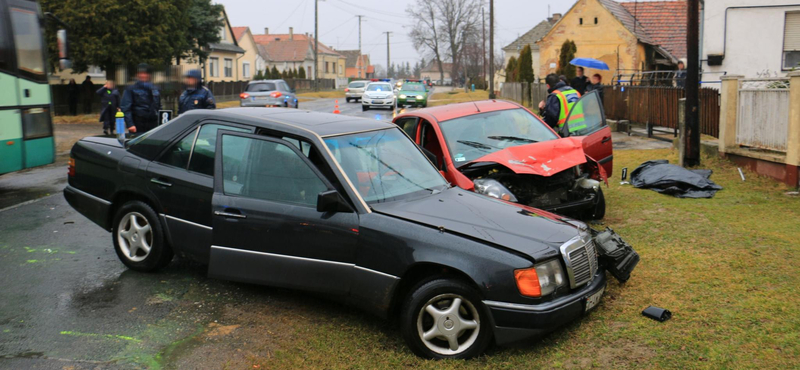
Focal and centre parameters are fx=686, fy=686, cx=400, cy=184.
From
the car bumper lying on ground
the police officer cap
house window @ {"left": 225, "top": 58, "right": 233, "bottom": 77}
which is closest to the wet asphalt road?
the car bumper lying on ground

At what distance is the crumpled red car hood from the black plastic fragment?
89.7 inches

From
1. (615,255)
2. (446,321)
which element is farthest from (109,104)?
(446,321)

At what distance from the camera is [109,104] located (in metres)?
19.8

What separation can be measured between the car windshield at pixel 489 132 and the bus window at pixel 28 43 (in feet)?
20.8

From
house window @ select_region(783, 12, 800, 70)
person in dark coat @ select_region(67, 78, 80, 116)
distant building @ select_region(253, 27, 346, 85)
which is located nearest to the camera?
house window @ select_region(783, 12, 800, 70)

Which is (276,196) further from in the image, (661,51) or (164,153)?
(661,51)

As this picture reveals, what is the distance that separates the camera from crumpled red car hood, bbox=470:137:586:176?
23.5ft

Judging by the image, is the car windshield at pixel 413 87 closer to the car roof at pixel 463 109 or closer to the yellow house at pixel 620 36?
the yellow house at pixel 620 36

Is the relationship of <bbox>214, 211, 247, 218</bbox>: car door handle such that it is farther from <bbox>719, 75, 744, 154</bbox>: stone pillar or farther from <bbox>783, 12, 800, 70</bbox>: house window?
<bbox>783, 12, 800, 70</bbox>: house window

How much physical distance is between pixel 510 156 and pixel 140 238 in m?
3.81

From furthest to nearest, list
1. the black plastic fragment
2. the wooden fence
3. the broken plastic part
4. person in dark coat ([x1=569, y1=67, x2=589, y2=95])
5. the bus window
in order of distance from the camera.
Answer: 1. person in dark coat ([x1=569, y1=67, x2=589, y2=95])
2. the wooden fence
3. the bus window
4. the broken plastic part
5. the black plastic fragment

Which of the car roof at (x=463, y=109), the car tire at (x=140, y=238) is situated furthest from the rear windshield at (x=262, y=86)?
the car tire at (x=140, y=238)

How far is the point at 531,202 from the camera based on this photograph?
7.32 metres

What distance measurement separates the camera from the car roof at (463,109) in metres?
8.19
